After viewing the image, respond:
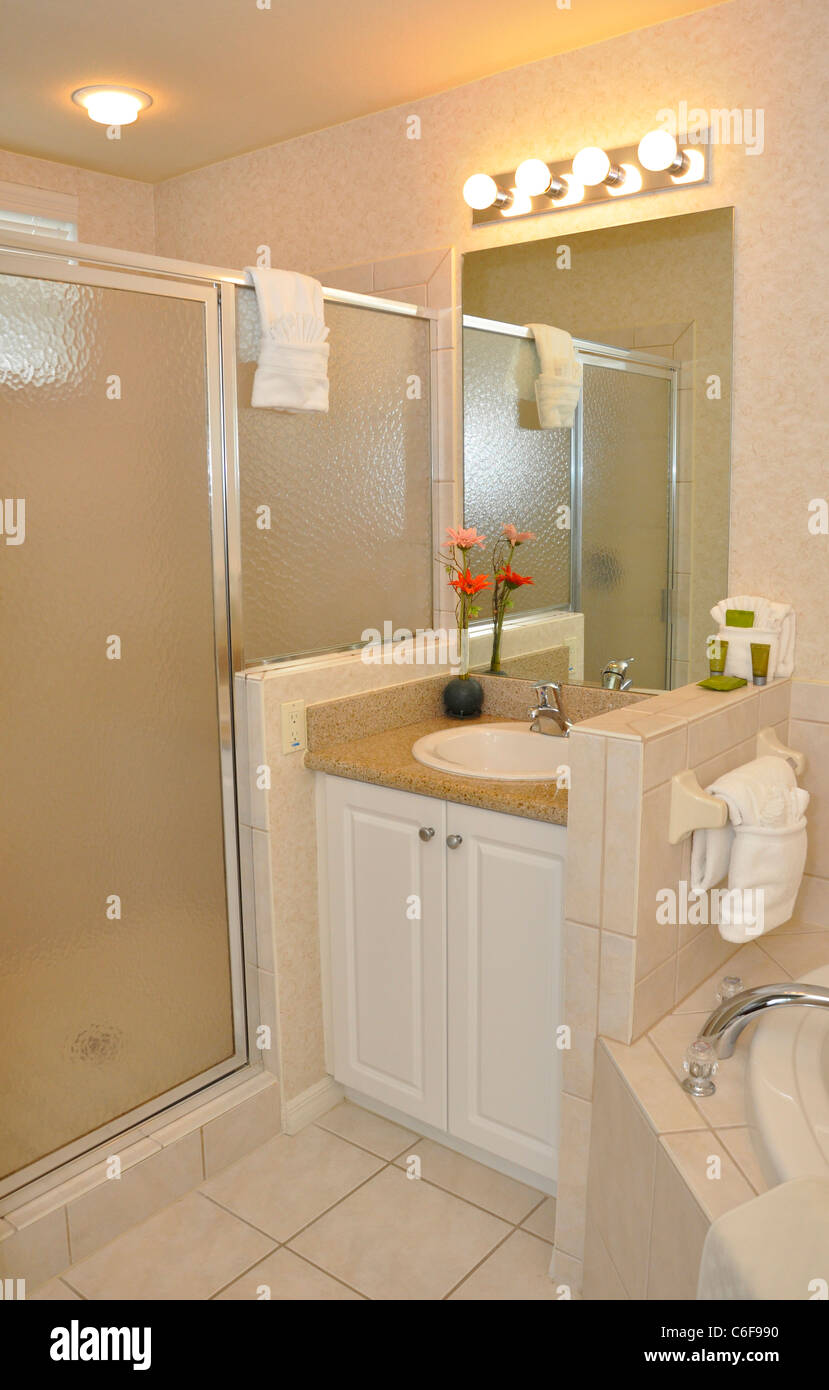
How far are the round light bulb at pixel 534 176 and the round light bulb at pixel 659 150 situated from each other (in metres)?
0.26

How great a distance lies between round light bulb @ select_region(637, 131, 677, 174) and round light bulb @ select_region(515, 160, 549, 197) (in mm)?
257

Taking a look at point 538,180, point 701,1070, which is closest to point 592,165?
point 538,180

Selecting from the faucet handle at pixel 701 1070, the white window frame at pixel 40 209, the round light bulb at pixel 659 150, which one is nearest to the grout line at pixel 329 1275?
the faucet handle at pixel 701 1070

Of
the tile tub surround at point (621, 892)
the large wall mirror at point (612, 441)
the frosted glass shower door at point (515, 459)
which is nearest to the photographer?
the tile tub surround at point (621, 892)

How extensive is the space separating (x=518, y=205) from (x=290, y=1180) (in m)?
2.21

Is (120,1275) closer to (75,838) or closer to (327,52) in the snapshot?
(75,838)

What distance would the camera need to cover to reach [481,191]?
229cm

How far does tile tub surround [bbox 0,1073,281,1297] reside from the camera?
5.88 feet

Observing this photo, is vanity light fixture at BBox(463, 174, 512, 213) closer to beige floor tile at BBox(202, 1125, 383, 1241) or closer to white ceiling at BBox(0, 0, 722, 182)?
white ceiling at BBox(0, 0, 722, 182)

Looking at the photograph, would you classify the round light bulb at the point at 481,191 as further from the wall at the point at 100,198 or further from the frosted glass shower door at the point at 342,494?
the wall at the point at 100,198

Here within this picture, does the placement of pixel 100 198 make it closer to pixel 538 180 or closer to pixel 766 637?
pixel 538 180

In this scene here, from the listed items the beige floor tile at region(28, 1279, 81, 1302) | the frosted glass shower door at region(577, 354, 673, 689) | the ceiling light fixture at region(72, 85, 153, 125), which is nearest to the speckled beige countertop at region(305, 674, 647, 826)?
the frosted glass shower door at region(577, 354, 673, 689)

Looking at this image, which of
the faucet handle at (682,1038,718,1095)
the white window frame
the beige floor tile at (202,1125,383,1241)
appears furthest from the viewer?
the white window frame

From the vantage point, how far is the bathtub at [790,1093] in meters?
1.31
